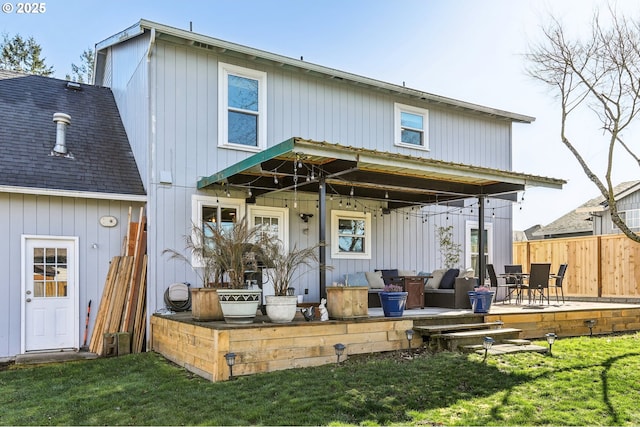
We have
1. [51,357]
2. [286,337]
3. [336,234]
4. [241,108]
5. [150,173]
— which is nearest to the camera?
[286,337]

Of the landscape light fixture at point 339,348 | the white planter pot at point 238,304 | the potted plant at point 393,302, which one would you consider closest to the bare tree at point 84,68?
the white planter pot at point 238,304

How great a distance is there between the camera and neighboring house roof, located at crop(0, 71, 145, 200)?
803 cm

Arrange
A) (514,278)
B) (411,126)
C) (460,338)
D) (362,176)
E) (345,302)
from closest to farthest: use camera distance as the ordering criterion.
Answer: (345,302)
(460,338)
(362,176)
(514,278)
(411,126)

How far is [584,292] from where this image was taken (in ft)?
45.8

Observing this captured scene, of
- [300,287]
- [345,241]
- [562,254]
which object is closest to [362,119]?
[345,241]

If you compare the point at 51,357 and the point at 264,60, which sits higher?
the point at 264,60

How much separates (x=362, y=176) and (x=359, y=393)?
3.94 meters

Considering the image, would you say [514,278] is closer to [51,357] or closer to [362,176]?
[362,176]

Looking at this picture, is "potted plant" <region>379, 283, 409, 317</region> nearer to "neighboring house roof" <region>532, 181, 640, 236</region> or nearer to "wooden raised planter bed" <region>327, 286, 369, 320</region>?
"wooden raised planter bed" <region>327, 286, 369, 320</region>

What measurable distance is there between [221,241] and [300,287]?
3.37 m

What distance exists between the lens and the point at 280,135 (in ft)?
31.6

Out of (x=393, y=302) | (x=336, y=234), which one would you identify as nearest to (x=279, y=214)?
(x=336, y=234)

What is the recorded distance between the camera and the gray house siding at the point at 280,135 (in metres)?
8.41

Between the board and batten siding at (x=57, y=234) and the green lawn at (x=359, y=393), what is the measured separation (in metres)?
1.23
